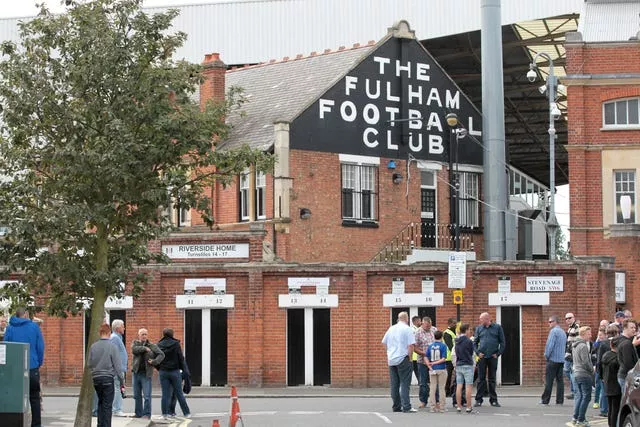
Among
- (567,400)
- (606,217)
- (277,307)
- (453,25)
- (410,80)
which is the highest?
(453,25)

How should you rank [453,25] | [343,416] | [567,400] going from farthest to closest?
1. [453,25]
2. [567,400]
3. [343,416]

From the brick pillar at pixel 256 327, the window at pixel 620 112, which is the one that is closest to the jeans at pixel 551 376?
the brick pillar at pixel 256 327

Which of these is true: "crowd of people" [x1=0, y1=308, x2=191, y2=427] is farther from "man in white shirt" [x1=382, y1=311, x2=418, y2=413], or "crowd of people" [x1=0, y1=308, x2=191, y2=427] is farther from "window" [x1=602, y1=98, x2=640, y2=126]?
"window" [x1=602, y1=98, x2=640, y2=126]

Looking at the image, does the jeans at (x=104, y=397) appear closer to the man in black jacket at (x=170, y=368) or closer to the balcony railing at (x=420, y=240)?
the man in black jacket at (x=170, y=368)

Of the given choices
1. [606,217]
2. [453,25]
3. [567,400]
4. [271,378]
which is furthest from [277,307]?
[453,25]

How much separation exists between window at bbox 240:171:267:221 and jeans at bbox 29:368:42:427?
2199 centimetres

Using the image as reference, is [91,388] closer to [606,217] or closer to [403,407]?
[403,407]

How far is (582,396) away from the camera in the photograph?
2256cm

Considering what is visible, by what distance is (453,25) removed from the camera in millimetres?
53875

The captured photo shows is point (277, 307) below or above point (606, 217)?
below

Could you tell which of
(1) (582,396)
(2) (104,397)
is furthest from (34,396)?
(1) (582,396)

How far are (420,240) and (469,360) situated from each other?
1946cm

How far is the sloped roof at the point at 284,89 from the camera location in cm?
4434

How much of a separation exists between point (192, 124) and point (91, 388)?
15.2 ft
